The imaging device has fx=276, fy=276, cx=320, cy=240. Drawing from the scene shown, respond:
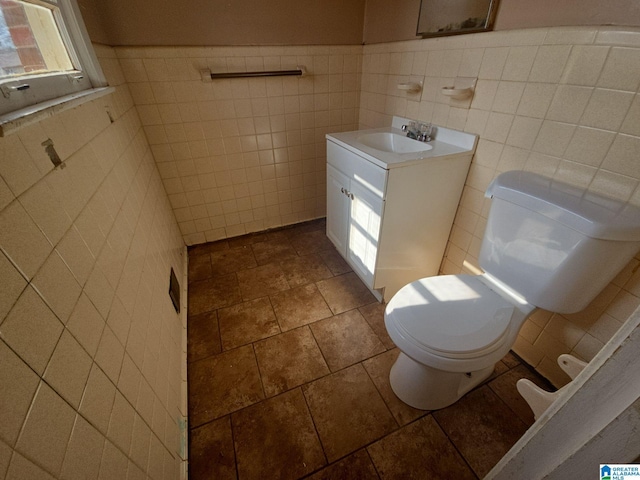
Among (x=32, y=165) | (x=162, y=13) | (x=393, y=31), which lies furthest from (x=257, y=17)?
(x=32, y=165)

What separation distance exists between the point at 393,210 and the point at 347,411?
0.92 m

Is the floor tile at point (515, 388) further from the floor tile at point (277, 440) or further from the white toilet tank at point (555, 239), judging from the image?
the floor tile at point (277, 440)

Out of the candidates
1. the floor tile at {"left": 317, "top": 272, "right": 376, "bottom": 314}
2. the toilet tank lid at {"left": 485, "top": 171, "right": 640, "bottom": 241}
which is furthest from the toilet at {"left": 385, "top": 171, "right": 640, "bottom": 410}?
the floor tile at {"left": 317, "top": 272, "right": 376, "bottom": 314}

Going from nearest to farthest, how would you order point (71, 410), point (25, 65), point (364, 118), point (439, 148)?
point (71, 410) → point (25, 65) → point (439, 148) → point (364, 118)

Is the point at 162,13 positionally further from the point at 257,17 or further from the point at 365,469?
the point at 365,469

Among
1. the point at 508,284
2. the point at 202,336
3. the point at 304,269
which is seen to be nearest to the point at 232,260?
the point at 304,269

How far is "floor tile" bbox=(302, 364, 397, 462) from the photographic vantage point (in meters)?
1.09

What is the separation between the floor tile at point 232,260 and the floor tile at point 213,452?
3.23ft

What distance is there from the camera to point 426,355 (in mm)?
948

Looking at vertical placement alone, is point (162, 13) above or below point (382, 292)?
above

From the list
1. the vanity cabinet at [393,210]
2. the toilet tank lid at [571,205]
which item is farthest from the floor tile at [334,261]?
the toilet tank lid at [571,205]

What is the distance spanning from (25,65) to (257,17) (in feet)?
4.23

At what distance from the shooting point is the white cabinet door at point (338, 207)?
1.66 metres

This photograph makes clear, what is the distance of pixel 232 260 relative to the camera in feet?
6.73
